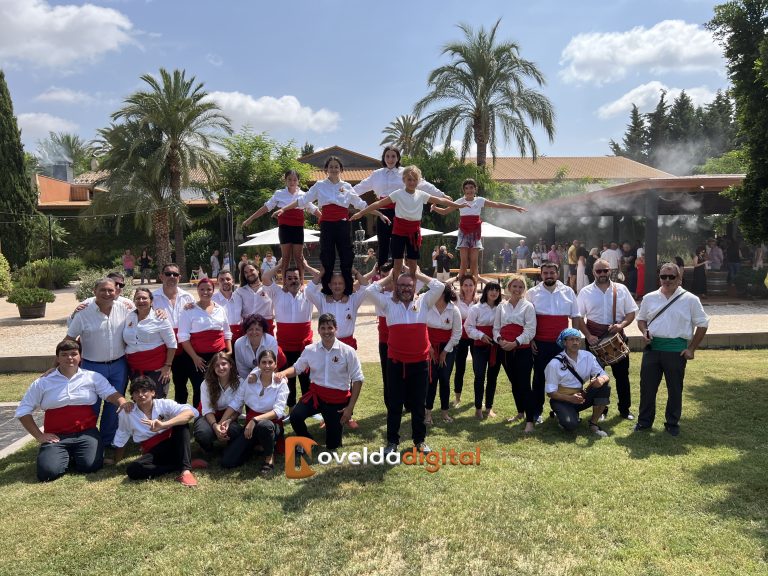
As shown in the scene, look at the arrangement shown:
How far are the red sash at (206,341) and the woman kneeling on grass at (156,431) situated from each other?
2.91 ft

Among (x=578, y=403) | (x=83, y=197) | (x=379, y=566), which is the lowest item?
(x=379, y=566)

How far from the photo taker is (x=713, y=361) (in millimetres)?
9609

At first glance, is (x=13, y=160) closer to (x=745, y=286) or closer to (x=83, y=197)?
(x=83, y=197)

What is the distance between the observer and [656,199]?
53.7ft

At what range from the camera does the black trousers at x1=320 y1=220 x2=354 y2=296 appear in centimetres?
655

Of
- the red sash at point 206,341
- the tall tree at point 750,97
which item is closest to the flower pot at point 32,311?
the red sash at point 206,341

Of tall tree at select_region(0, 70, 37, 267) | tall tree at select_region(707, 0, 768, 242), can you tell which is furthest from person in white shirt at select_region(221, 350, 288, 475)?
tall tree at select_region(0, 70, 37, 267)

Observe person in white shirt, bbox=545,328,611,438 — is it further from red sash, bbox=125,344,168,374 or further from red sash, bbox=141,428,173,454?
red sash, bbox=125,344,168,374

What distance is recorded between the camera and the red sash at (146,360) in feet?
19.5

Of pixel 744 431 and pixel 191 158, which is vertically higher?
pixel 191 158

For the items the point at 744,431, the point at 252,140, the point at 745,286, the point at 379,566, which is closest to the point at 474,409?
the point at 744,431

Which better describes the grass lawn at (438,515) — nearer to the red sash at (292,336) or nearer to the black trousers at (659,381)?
the black trousers at (659,381)

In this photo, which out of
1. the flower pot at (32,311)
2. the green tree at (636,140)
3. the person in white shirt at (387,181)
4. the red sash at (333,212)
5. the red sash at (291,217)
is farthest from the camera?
the green tree at (636,140)

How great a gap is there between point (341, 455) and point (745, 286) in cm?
1712
